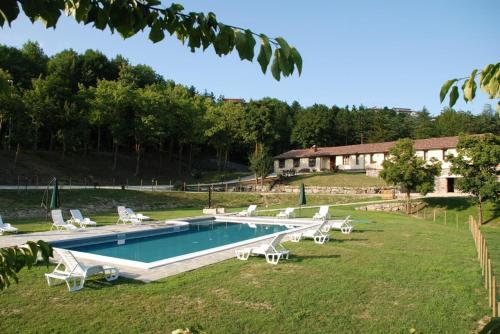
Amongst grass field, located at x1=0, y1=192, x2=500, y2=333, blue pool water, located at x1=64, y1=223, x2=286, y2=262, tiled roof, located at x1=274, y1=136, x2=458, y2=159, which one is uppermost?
tiled roof, located at x1=274, y1=136, x2=458, y2=159

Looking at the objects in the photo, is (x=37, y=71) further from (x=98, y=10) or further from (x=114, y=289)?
(x=98, y=10)

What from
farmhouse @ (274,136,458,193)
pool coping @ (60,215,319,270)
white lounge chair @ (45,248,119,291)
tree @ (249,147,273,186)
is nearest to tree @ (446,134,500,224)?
farmhouse @ (274,136,458,193)

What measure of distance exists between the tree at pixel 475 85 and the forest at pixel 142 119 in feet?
104

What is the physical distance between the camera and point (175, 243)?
17141 millimetres

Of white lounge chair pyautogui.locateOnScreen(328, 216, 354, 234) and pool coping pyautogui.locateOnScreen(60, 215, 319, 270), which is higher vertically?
white lounge chair pyautogui.locateOnScreen(328, 216, 354, 234)

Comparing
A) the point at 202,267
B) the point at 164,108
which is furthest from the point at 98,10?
the point at 164,108

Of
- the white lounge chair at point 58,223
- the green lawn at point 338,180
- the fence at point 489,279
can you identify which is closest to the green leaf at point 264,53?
the fence at point 489,279

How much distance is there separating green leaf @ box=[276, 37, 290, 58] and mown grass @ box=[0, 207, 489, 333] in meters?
5.28

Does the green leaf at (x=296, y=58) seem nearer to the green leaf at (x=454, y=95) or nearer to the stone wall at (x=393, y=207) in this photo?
the green leaf at (x=454, y=95)

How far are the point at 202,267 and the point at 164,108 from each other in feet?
134

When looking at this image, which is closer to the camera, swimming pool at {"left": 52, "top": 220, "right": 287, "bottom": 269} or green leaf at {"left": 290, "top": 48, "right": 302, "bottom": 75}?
green leaf at {"left": 290, "top": 48, "right": 302, "bottom": 75}

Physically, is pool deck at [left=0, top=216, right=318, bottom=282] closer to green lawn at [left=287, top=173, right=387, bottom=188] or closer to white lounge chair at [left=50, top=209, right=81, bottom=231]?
white lounge chair at [left=50, top=209, right=81, bottom=231]

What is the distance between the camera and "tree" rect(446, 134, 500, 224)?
101ft

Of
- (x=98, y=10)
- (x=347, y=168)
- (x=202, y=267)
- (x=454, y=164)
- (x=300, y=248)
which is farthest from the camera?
(x=347, y=168)
